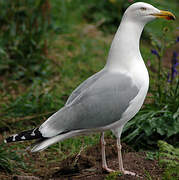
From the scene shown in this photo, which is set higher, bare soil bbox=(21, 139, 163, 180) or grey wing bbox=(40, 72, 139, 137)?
grey wing bbox=(40, 72, 139, 137)

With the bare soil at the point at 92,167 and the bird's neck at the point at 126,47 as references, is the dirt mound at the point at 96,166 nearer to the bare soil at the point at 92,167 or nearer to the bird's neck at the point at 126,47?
the bare soil at the point at 92,167

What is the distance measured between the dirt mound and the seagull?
0.84 feet

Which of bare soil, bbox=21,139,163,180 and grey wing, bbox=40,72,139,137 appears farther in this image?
bare soil, bbox=21,139,163,180

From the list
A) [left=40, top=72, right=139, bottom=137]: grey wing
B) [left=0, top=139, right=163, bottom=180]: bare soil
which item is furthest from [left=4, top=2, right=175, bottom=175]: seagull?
[left=0, top=139, right=163, bottom=180]: bare soil

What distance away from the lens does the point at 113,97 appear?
3.61 meters

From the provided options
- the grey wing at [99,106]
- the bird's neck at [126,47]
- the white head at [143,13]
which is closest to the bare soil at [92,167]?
the grey wing at [99,106]

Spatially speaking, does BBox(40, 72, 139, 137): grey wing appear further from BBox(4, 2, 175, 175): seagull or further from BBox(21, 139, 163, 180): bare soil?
BBox(21, 139, 163, 180): bare soil

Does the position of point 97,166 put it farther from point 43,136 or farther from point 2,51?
point 2,51

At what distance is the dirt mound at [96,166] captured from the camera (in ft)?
12.6

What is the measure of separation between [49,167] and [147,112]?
1.30 m

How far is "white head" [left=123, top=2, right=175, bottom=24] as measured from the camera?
3.64m

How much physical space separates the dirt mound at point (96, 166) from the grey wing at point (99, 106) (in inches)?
20.5

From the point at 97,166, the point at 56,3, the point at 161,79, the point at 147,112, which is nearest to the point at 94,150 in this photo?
the point at 97,166

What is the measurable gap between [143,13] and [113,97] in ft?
2.56
